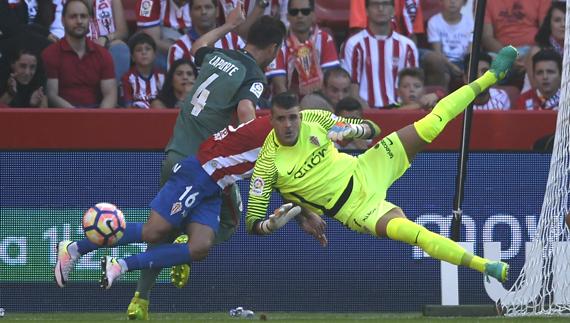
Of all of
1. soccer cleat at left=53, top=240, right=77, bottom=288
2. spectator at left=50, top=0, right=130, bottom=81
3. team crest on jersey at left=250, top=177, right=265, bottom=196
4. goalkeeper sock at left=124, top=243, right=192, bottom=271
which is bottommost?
soccer cleat at left=53, top=240, right=77, bottom=288

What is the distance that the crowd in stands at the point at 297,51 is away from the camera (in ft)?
40.6

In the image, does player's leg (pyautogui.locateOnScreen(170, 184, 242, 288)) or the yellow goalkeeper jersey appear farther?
player's leg (pyautogui.locateOnScreen(170, 184, 242, 288))

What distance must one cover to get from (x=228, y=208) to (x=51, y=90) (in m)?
3.01

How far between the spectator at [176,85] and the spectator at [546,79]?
356 cm

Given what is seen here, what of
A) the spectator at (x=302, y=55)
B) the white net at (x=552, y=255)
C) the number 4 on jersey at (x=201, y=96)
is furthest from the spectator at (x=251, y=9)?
the white net at (x=552, y=255)

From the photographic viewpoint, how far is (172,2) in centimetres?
1349

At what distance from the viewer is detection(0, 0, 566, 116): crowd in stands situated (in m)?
12.4

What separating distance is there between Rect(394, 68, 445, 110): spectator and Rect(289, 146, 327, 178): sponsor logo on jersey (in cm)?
316

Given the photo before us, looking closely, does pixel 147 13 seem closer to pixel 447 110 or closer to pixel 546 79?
pixel 546 79

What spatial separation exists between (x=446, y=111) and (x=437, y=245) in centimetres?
119

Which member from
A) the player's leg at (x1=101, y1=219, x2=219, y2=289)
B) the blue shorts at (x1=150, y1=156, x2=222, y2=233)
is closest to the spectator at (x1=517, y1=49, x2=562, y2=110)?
the blue shorts at (x1=150, y1=156, x2=222, y2=233)

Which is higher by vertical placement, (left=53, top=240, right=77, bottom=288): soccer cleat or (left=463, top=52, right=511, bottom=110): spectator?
(left=463, top=52, right=511, bottom=110): spectator

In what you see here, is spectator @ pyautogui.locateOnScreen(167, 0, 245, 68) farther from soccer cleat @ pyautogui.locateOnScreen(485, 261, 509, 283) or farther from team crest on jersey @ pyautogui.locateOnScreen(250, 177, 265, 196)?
soccer cleat @ pyautogui.locateOnScreen(485, 261, 509, 283)

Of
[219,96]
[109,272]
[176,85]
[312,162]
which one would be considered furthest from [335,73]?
[109,272]
